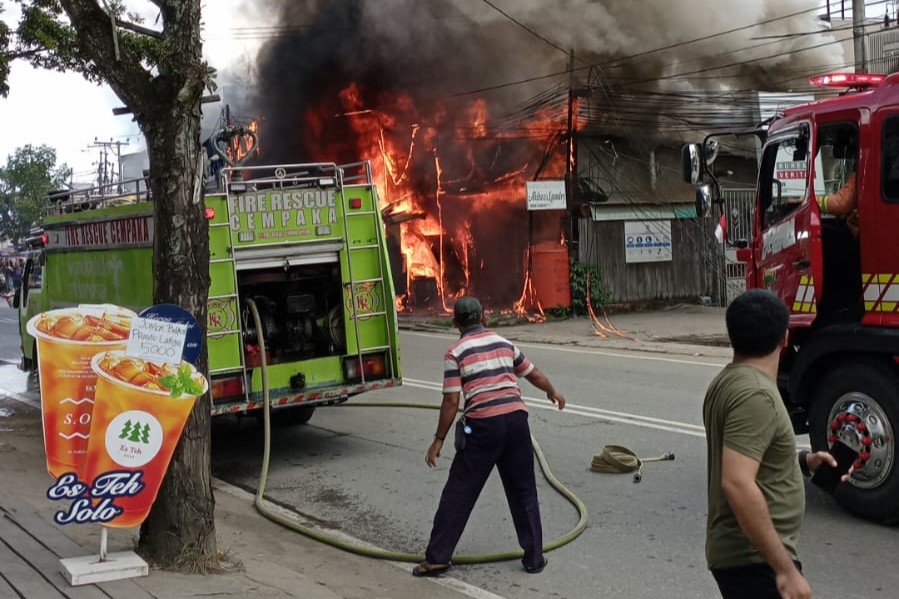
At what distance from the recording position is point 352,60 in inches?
1030

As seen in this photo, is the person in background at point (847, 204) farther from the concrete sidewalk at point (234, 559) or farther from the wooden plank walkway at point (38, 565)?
the wooden plank walkway at point (38, 565)

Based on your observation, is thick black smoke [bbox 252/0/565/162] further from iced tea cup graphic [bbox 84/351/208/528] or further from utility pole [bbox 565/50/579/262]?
iced tea cup graphic [bbox 84/351/208/528]

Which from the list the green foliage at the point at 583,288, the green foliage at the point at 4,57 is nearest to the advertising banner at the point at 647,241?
the green foliage at the point at 583,288

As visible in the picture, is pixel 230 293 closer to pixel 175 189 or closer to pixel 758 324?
pixel 175 189

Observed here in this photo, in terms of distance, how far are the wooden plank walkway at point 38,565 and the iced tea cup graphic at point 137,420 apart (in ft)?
1.17

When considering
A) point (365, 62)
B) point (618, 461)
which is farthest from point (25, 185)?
point (618, 461)

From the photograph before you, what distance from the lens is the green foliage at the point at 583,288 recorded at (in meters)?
22.7

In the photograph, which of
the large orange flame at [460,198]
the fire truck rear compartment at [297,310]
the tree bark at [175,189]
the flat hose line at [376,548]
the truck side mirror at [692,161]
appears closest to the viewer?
the tree bark at [175,189]

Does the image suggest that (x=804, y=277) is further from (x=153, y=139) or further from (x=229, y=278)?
(x=229, y=278)

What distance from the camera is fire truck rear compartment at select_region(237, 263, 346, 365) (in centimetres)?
921

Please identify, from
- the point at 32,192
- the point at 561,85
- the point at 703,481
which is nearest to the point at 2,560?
the point at 703,481

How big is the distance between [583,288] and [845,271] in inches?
634

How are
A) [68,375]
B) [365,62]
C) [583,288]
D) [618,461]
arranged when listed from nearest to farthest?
1. [68,375]
2. [618,461]
3. [583,288]
4. [365,62]

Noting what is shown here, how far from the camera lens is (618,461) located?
7902 millimetres
